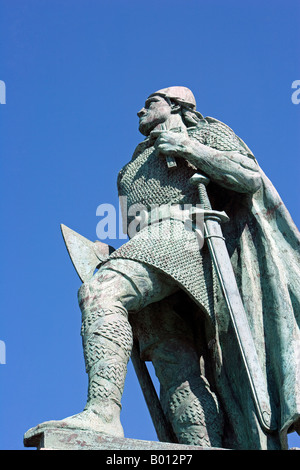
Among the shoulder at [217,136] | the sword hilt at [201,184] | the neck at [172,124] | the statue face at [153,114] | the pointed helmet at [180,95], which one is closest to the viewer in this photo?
the sword hilt at [201,184]

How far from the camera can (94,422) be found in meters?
7.41

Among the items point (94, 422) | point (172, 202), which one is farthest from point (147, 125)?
point (94, 422)

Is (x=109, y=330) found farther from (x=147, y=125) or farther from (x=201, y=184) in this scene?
(x=147, y=125)

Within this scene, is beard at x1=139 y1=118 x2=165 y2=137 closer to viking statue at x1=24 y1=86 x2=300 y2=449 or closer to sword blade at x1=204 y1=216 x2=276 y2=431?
viking statue at x1=24 y1=86 x2=300 y2=449

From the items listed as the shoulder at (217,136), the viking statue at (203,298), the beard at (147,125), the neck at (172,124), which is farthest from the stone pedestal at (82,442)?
the beard at (147,125)

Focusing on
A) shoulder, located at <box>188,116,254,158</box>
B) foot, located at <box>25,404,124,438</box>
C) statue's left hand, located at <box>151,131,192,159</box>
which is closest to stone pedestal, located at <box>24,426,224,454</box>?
foot, located at <box>25,404,124,438</box>

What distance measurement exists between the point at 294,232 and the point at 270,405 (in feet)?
5.91

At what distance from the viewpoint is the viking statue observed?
800 centimetres

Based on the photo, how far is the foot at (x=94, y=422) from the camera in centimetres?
712

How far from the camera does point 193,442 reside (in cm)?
843

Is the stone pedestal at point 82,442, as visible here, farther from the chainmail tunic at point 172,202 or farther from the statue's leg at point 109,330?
the chainmail tunic at point 172,202
